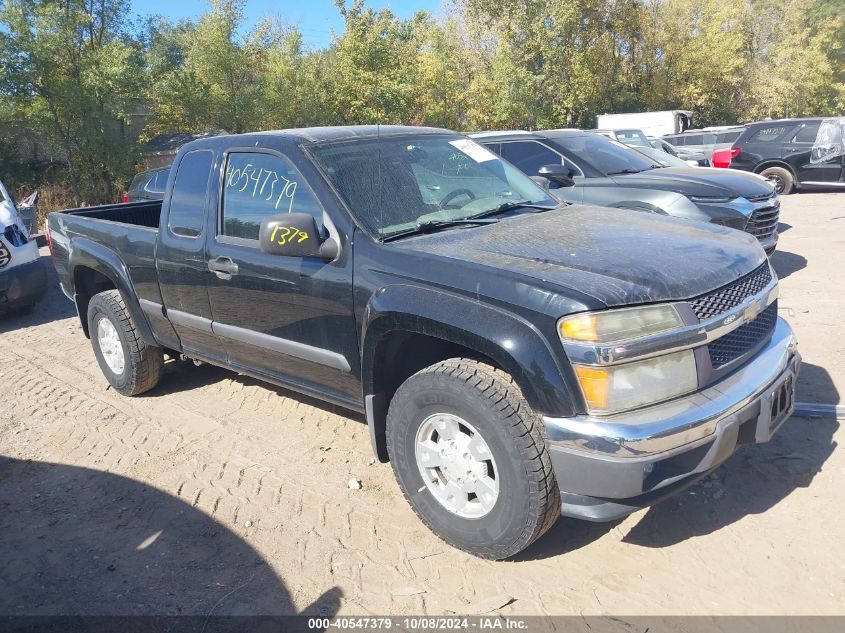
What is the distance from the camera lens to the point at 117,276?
16.5 ft

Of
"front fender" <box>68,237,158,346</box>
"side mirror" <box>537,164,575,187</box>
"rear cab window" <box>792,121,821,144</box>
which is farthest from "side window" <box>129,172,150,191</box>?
"rear cab window" <box>792,121,821,144</box>

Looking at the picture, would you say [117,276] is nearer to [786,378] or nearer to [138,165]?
[786,378]

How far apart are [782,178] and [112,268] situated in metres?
15.0

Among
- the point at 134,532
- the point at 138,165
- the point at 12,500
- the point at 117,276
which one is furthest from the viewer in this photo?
the point at 138,165

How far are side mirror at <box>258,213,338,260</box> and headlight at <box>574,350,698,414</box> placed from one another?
4.84 feet

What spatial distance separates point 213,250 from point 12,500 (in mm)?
1872

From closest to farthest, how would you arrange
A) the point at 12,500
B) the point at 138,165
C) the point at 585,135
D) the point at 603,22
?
the point at 12,500 → the point at 585,135 → the point at 138,165 → the point at 603,22

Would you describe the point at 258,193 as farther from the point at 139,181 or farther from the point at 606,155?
the point at 139,181

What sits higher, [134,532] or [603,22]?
[603,22]

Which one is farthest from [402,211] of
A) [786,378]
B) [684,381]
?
[786,378]

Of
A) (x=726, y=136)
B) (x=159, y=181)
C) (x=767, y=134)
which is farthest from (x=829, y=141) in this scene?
(x=159, y=181)

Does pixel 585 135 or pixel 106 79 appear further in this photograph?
pixel 106 79

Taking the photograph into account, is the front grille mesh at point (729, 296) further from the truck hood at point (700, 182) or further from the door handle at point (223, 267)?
the truck hood at point (700, 182)

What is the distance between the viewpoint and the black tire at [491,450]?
2.73m
